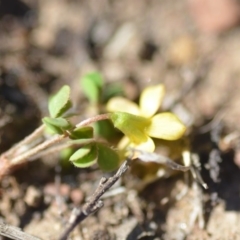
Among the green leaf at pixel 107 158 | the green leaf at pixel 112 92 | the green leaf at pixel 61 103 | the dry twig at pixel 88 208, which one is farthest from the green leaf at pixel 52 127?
Result: the green leaf at pixel 112 92

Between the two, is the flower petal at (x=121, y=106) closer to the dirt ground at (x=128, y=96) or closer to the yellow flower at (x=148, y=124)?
the yellow flower at (x=148, y=124)

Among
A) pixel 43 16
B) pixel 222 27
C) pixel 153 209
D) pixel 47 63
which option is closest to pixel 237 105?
pixel 222 27

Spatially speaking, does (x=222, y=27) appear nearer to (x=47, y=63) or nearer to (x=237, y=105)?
(x=237, y=105)

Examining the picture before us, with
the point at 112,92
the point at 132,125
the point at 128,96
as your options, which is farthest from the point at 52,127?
the point at 128,96

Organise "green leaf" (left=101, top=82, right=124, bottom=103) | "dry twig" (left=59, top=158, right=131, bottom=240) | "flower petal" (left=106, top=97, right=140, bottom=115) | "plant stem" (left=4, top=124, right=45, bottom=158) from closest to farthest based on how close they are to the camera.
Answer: "dry twig" (left=59, top=158, right=131, bottom=240) → "plant stem" (left=4, top=124, right=45, bottom=158) → "flower petal" (left=106, top=97, right=140, bottom=115) → "green leaf" (left=101, top=82, right=124, bottom=103)

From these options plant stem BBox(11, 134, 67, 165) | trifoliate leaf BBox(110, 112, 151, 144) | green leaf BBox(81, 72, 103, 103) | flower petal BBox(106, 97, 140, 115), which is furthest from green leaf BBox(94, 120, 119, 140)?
plant stem BBox(11, 134, 67, 165)

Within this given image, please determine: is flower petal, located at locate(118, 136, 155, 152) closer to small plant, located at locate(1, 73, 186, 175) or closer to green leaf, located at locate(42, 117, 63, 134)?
small plant, located at locate(1, 73, 186, 175)

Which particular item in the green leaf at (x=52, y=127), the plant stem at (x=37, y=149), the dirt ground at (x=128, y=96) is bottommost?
the dirt ground at (x=128, y=96)
